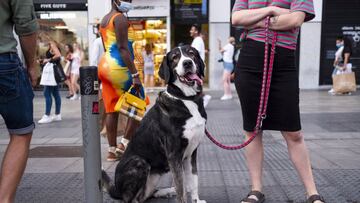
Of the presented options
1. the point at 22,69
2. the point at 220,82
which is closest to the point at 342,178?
the point at 22,69

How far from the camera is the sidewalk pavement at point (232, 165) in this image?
4145mm

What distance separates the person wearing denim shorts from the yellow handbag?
1.70m

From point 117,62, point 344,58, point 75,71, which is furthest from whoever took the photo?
point 75,71

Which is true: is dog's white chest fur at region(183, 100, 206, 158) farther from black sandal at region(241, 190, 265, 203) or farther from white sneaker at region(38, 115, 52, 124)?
white sneaker at region(38, 115, 52, 124)

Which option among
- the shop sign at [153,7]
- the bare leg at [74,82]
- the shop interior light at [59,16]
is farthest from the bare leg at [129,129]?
the shop interior light at [59,16]

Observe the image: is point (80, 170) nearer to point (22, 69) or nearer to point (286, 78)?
point (22, 69)

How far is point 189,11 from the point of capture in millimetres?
17062

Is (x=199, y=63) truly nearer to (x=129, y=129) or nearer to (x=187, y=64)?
(x=187, y=64)

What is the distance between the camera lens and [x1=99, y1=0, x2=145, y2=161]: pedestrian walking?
16.2 ft

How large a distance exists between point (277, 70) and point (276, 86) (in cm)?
14

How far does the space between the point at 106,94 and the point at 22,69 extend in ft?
7.33

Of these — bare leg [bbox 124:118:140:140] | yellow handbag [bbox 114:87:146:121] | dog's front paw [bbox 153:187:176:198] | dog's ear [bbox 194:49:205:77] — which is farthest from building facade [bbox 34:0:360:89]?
dog's ear [bbox 194:49:205:77]

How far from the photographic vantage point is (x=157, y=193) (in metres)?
4.05

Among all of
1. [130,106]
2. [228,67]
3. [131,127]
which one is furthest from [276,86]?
[228,67]
